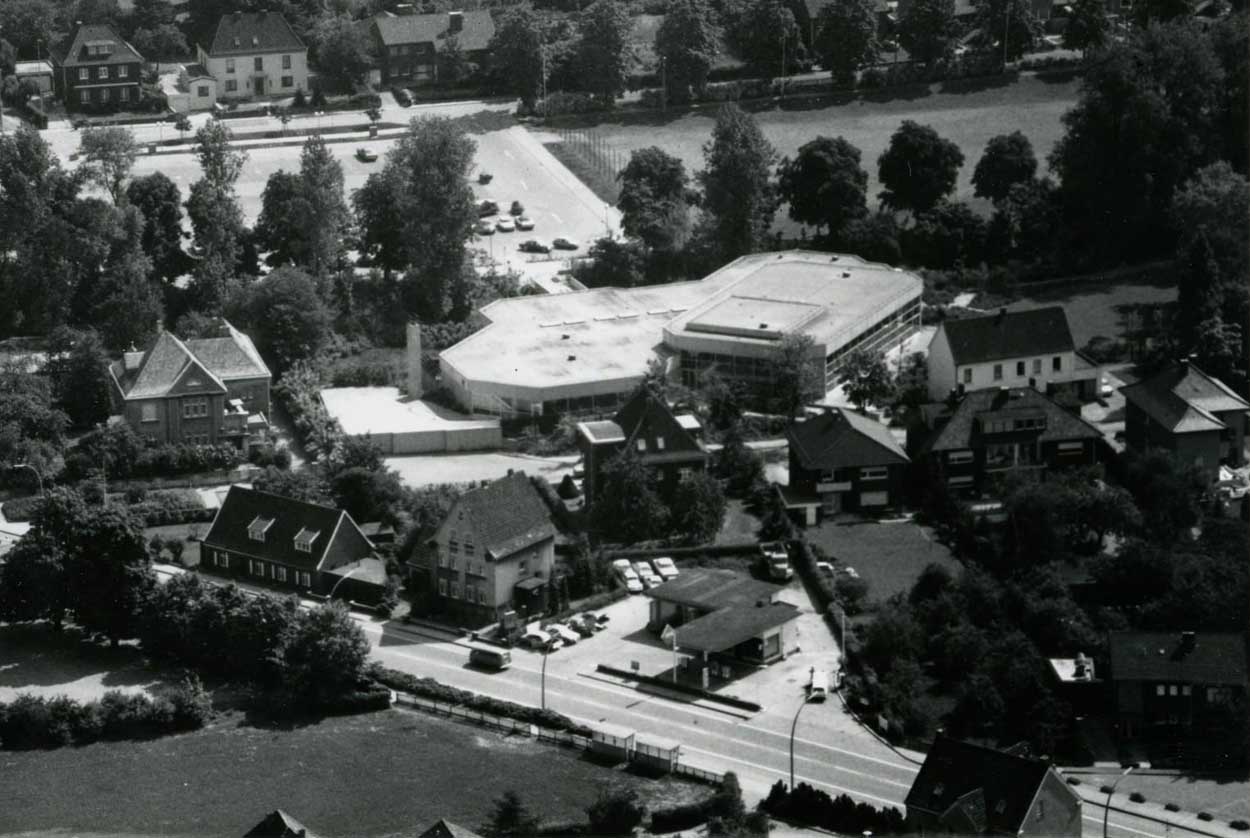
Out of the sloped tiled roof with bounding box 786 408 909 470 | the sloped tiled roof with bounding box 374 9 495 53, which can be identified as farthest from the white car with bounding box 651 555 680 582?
the sloped tiled roof with bounding box 374 9 495 53

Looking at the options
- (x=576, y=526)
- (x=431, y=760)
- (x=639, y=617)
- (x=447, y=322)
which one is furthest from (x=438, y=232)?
(x=431, y=760)

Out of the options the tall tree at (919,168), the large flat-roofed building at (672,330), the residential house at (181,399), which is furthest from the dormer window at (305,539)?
the tall tree at (919,168)

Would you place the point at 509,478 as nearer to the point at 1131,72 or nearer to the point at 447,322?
the point at 447,322

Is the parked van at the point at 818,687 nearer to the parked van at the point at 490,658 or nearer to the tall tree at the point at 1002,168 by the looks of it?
the parked van at the point at 490,658

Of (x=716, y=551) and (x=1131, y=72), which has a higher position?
(x=1131, y=72)

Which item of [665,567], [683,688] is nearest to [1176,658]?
[683,688]

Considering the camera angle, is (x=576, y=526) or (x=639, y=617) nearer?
(x=639, y=617)

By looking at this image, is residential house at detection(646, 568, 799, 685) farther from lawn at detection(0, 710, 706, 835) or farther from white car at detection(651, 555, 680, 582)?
lawn at detection(0, 710, 706, 835)
